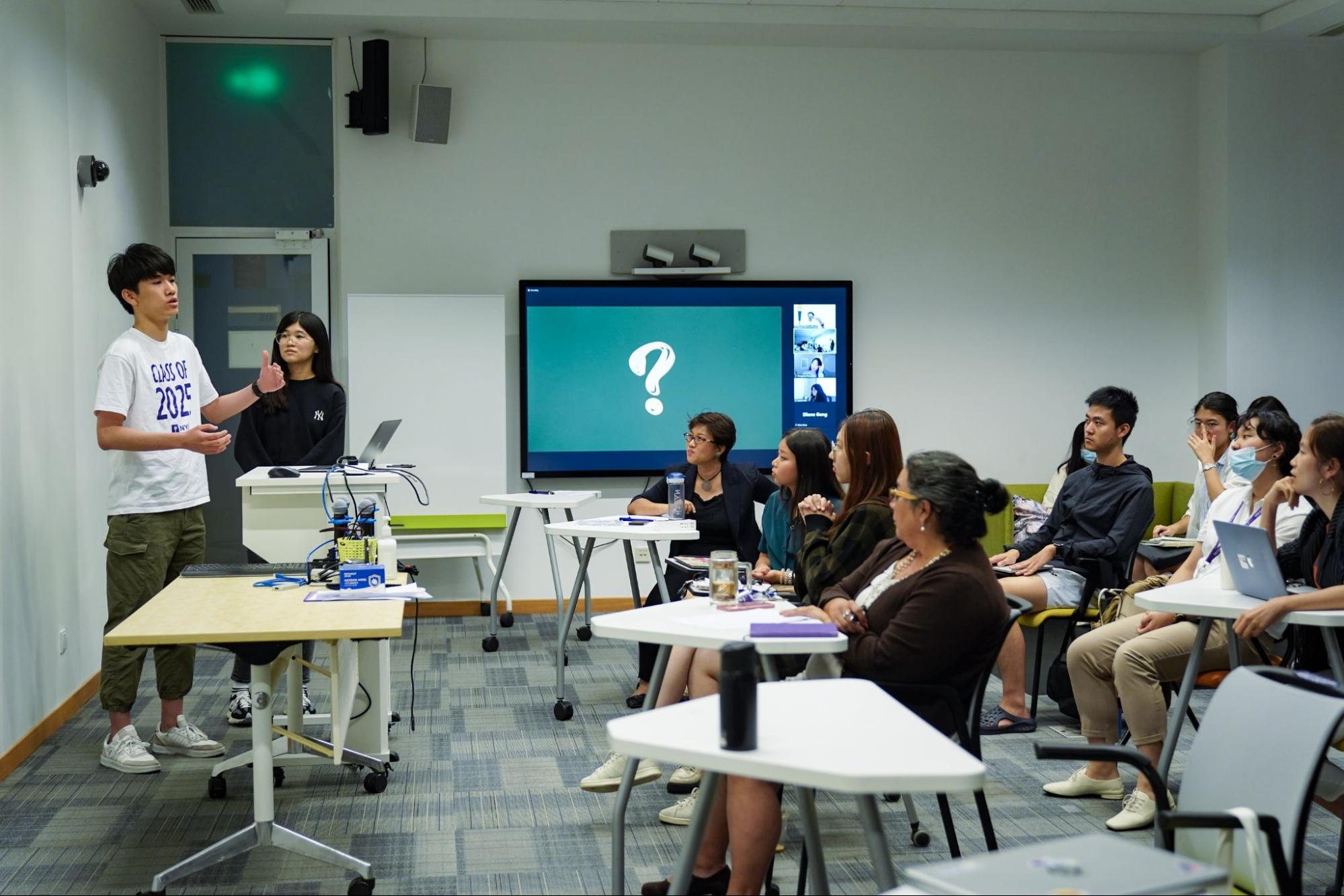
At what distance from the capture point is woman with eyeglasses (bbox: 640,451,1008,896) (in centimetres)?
266

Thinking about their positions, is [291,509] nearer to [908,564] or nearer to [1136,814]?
[908,564]

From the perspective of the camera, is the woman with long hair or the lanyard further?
the lanyard

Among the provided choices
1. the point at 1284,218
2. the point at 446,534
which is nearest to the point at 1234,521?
the point at 1284,218

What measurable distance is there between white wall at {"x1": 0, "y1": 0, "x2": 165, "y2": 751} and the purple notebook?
2806 millimetres

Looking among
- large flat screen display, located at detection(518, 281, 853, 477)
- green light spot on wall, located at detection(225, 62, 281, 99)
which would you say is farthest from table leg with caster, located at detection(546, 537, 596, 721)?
green light spot on wall, located at detection(225, 62, 281, 99)

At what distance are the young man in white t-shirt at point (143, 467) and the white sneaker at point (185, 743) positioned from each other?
123mm

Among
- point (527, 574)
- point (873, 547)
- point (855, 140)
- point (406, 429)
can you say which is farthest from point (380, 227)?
point (873, 547)

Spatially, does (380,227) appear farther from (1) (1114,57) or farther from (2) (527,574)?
(1) (1114,57)

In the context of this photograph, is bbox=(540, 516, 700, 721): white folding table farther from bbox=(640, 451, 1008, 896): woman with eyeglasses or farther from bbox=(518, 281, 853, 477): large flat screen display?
bbox=(518, 281, 853, 477): large flat screen display

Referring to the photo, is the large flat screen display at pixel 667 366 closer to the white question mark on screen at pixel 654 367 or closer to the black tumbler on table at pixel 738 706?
the white question mark on screen at pixel 654 367

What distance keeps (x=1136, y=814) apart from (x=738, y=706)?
7.26 ft

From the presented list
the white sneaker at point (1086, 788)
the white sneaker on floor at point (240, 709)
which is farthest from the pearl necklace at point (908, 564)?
the white sneaker on floor at point (240, 709)

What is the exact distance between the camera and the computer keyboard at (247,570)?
375 centimetres

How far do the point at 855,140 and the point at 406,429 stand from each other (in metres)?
3.17
